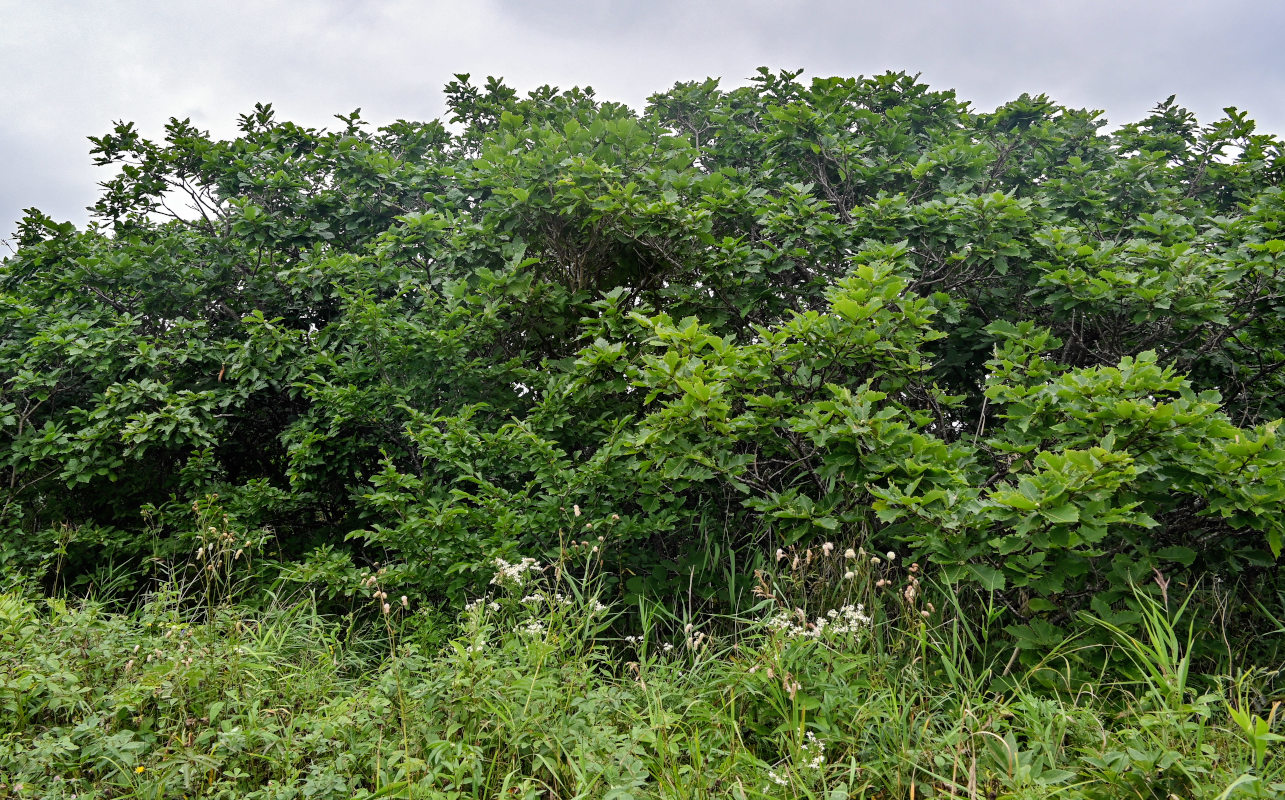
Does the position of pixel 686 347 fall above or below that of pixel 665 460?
above

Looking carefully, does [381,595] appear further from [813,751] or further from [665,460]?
[813,751]

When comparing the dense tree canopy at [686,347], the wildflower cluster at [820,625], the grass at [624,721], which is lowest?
the grass at [624,721]

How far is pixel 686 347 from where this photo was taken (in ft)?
11.3

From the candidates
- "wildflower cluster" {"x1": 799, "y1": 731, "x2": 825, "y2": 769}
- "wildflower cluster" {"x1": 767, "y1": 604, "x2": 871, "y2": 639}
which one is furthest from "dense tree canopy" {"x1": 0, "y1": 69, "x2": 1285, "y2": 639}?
"wildflower cluster" {"x1": 799, "y1": 731, "x2": 825, "y2": 769}

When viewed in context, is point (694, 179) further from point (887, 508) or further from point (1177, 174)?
point (1177, 174)

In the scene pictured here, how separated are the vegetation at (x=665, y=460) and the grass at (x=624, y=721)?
0.02m

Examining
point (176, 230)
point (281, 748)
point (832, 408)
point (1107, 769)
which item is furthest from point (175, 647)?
point (176, 230)

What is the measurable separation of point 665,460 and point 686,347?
0.56 m

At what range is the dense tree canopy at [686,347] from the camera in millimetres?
3086

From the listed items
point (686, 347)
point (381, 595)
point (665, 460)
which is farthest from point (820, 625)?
point (381, 595)

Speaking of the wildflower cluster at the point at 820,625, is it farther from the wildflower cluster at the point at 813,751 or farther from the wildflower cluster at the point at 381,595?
the wildflower cluster at the point at 381,595

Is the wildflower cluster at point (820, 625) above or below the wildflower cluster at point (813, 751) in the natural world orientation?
above

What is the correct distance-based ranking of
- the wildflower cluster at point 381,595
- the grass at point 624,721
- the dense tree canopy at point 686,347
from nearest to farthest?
Result: the grass at point 624,721, the wildflower cluster at point 381,595, the dense tree canopy at point 686,347

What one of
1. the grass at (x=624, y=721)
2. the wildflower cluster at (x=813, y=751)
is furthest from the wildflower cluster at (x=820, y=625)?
the wildflower cluster at (x=813, y=751)
